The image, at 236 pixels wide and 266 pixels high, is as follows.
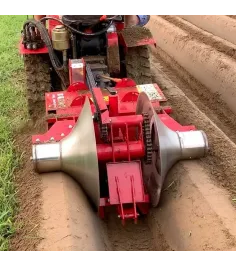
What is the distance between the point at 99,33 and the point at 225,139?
163 centimetres

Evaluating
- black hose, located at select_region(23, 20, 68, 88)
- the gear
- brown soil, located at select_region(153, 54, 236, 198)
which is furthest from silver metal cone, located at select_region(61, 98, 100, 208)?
black hose, located at select_region(23, 20, 68, 88)

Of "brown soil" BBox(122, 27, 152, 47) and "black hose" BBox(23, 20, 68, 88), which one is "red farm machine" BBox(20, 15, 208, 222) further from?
"brown soil" BBox(122, 27, 152, 47)

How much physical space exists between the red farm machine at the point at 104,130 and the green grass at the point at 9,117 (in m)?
0.36

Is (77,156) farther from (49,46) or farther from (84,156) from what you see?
(49,46)

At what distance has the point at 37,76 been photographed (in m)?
5.16

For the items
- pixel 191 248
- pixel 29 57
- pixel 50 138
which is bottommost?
pixel 191 248

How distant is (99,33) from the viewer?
4629 millimetres

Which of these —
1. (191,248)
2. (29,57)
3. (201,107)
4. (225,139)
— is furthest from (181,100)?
(191,248)

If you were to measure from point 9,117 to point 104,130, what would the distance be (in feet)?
7.55

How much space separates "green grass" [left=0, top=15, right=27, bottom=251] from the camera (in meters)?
3.25

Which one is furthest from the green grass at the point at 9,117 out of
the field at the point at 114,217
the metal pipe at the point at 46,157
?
the metal pipe at the point at 46,157

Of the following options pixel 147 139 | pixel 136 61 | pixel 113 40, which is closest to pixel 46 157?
pixel 147 139

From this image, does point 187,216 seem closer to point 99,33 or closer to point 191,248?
point 191,248

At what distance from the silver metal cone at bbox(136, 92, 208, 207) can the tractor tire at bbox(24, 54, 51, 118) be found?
1.67 meters
